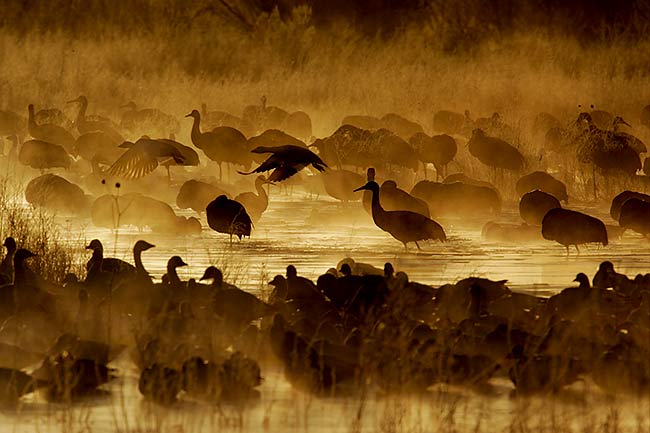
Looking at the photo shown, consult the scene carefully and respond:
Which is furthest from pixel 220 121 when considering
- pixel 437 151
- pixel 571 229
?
pixel 571 229

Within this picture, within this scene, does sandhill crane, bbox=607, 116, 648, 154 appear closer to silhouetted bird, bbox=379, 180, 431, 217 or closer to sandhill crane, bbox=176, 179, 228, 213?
silhouetted bird, bbox=379, 180, 431, 217

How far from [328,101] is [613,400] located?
16103 mm

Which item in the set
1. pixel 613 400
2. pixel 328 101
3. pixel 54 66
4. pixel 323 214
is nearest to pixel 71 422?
pixel 613 400

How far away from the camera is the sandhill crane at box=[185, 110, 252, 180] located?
17.4m

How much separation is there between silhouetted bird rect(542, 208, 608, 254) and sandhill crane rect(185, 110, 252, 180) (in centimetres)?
536

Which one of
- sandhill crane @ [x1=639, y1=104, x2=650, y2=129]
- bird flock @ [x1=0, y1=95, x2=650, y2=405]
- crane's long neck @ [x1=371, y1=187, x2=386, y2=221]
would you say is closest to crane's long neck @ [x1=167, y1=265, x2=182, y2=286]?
bird flock @ [x1=0, y1=95, x2=650, y2=405]

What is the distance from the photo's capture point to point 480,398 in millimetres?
7871

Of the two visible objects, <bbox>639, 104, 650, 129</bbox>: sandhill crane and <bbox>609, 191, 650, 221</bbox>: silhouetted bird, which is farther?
<bbox>639, 104, 650, 129</bbox>: sandhill crane

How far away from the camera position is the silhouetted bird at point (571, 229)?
12.5m

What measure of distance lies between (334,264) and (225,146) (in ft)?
18.5

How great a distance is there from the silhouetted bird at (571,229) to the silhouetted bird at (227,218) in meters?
2.26

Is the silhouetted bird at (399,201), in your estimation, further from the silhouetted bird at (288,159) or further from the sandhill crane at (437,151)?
the sandhill crane at (437,151)

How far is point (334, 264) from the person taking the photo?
12.1m

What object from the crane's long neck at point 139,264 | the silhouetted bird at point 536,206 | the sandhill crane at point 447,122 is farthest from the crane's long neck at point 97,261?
the sandhill crane at point 447,122
